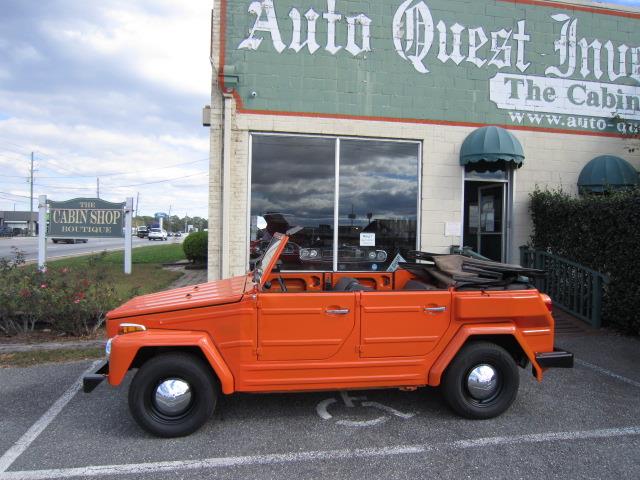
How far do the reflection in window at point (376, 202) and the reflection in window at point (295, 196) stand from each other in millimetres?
292

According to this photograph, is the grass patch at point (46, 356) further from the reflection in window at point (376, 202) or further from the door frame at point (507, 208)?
the door frame at point (507, 208)

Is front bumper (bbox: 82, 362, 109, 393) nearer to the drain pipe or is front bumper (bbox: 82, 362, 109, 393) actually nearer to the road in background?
the drain pipe

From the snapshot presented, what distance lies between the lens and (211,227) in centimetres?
861

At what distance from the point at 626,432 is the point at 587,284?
161 inches

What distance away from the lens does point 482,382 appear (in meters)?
3.99

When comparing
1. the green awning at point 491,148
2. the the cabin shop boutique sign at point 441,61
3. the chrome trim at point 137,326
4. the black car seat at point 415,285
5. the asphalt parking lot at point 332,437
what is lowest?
the asphalt parking lot at point 332,437

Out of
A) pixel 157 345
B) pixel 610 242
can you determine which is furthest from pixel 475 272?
pixel 610 242

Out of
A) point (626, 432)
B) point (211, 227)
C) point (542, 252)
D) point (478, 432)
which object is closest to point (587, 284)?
point (542, 252)

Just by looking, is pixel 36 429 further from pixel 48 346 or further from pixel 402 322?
pixel 402 322

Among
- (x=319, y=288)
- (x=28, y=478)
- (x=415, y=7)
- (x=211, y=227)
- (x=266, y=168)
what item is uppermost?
(x=415, y=7)

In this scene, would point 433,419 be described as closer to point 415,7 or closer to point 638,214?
point 638,214

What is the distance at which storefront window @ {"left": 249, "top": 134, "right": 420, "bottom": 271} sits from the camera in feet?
28.3

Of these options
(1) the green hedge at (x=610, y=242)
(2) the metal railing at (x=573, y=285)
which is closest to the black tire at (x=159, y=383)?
(2) the metal railing at (x=573, y=285)

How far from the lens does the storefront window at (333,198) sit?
8641mm
